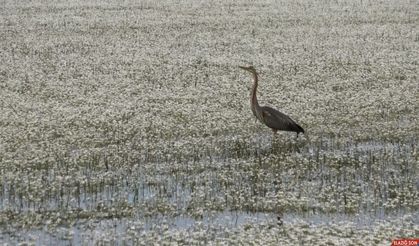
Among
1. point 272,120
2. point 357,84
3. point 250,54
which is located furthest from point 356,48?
point 272,120

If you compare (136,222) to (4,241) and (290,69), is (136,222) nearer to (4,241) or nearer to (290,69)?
(4,241)

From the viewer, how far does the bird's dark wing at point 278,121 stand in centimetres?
1639

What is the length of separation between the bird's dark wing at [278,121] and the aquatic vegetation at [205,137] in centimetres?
46

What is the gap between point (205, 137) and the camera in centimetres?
1712

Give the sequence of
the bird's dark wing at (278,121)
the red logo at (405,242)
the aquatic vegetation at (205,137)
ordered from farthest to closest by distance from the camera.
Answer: the bird's dark wing at (278,121) → the aquatic vegetation at (205,137) → the red logo at (405,242)

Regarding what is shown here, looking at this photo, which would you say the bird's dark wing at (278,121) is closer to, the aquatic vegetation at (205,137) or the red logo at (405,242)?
the aquatic vegetation at (205,137)

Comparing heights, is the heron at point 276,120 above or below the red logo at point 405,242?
above

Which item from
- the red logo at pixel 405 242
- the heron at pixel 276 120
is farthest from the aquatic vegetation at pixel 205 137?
the heron at pixel 276 120

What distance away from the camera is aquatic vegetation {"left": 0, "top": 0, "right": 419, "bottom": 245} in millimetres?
11656

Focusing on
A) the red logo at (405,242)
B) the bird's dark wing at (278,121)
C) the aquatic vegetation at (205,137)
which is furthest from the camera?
the bird's dark wing at (278,121)

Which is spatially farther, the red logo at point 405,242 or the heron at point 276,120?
the heron at point 276,120

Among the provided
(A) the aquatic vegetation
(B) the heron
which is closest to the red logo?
(A) the aquatic vegetation

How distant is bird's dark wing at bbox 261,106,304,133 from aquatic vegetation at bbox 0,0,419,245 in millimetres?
456

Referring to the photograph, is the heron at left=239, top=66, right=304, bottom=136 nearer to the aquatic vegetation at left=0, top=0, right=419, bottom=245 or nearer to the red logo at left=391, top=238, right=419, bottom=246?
the aquatic vegetation at left=0, top=0, right=419, bottom=245
